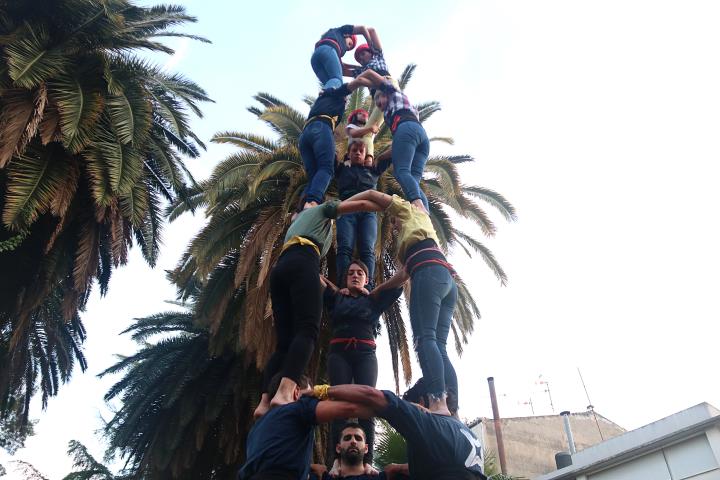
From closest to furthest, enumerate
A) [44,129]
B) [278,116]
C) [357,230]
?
[357,230] → [44,129] → [278,116]

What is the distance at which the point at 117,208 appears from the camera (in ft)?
39.2

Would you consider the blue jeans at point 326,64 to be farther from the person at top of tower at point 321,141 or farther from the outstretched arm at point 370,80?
the person at top of tower at point 321,141

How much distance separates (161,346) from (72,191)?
6742 mm

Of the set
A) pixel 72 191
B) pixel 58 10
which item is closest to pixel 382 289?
pixel 72 191

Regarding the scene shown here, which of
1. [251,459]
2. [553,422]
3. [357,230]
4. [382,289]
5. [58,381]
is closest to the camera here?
[251,459]

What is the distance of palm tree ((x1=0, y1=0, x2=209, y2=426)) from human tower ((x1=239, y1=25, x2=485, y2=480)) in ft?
17.2

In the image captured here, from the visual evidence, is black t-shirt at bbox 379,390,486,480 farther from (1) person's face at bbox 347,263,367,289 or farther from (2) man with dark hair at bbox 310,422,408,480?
(1) person's face at bbox 347,263,367,289

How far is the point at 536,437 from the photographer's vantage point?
2719cm

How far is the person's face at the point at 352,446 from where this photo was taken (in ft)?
14.3

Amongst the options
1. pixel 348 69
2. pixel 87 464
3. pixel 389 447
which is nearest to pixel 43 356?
pixel 87 464

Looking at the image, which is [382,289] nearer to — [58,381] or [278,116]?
[278,116]

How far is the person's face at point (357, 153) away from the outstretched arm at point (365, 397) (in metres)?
4.25

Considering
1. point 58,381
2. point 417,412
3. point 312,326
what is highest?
point 58,381

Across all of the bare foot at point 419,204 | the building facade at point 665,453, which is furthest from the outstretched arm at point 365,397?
the building facade at point 665,453
